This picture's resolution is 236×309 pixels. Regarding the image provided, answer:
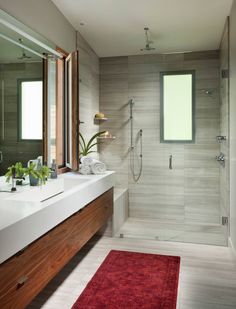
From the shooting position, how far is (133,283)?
8.17ft

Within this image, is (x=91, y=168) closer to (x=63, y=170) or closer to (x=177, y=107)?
(x=63, y=170)

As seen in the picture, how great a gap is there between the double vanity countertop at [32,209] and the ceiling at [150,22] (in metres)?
1.78

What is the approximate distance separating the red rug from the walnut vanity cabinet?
1.16 ft

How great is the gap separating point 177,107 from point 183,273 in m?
2.55

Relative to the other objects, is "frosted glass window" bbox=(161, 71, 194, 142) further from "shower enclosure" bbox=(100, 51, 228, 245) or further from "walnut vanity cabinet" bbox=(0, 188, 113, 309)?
"walnut vanity cabinet" bbox=(0, 188, 113, 309)

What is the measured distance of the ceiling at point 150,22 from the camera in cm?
295

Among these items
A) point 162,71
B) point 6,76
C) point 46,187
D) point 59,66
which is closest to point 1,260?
point 46,187

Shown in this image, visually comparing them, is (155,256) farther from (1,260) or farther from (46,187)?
(1,260)

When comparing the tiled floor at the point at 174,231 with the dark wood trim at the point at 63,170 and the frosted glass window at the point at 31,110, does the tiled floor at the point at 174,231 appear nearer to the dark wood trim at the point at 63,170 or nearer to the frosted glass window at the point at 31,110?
the dark wood trim at the point at 63,170

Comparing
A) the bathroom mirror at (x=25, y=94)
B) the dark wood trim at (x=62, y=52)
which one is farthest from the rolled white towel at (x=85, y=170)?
the dark wood trim at (x=62, y=52)

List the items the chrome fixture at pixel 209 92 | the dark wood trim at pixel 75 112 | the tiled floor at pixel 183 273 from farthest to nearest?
1. the chrome fixture at pixel 209 92
2. the dark wood trim at pixel 75 112
3. the tiled floor at pixel 183 273

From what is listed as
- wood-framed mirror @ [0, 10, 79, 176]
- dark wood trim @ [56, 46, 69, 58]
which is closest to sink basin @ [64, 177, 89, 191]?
wood-framed mirror @ [0, 10, 79, 176]

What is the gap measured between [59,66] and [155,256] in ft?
7.50

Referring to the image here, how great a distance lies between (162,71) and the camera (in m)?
4.48
